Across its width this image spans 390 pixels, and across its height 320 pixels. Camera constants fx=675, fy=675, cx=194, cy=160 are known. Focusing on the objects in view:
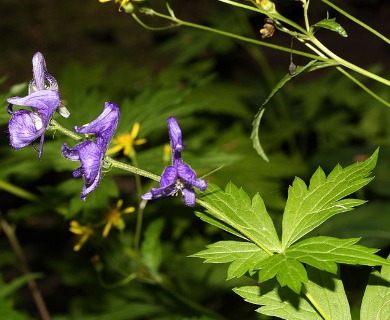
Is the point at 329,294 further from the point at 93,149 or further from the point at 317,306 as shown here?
the point at 93,149

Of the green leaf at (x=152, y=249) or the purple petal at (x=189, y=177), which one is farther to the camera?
the green leaf at (x=152, y=249)

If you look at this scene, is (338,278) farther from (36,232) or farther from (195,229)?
(36,232)

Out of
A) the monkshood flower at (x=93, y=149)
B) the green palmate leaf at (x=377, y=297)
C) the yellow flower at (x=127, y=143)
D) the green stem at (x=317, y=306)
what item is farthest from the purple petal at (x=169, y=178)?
the yellow flower at (x=127, y=143)

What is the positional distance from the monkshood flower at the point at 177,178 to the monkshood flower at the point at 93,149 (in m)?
0.14

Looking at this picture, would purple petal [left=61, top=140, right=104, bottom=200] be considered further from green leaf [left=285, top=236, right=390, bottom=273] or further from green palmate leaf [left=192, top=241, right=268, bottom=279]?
green leaf [left=285, top=236, right=390, bottom=273]

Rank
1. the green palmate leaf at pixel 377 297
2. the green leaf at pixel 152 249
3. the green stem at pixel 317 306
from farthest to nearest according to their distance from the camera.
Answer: the green leaf at pixel 152 249 → the green palmate leaf at pixel 377 297 → the green stem at pixel 317 306

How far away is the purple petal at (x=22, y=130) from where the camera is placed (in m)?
1.67

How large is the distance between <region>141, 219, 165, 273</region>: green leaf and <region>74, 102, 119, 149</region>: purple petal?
166 centimetres

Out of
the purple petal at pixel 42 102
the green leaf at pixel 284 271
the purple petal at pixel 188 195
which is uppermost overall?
the purple petal at pixel 42 102

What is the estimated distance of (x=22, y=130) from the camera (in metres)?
1.67

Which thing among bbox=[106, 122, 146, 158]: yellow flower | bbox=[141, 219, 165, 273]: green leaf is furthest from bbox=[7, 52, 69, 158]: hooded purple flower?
bbox=[141, 219, 165, 273]: green leaf

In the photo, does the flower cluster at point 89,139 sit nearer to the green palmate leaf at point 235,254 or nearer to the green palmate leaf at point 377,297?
the green palmate leaf at point 235,254

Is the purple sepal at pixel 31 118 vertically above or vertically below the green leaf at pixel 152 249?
above

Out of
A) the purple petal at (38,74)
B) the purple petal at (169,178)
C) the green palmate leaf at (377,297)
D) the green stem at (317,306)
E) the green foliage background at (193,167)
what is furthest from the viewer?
the green foliage background at (193,167)
